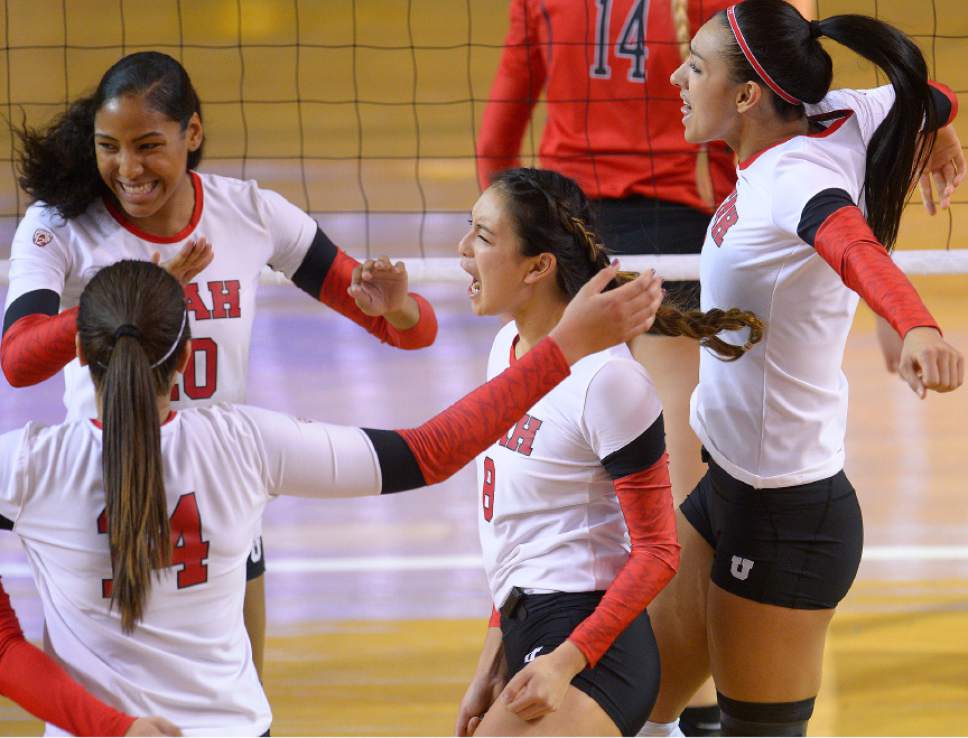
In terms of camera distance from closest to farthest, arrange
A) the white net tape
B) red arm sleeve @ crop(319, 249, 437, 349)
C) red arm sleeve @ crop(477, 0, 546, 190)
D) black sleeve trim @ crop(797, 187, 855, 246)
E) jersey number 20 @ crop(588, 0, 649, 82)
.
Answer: black sleeve trim @ crop(797, 187, 855, 246) < red arm sleeve @ crop(319, 249, 437, 349) < jersey number 20 @ crop(588, 0, 649, 82) < the white net tape < red arm sleeve @ crop(477, 0, 546, 190)

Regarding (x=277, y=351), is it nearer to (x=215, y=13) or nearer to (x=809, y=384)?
(x=809, y=384)

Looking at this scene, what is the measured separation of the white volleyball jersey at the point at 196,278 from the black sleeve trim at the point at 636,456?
0.86m

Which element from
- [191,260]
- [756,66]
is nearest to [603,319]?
[756,66]

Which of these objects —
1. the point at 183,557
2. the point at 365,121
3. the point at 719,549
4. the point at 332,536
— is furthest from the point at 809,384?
the point at 365,121

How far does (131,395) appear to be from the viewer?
1833mm

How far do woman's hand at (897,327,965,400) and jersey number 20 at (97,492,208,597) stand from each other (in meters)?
1.06

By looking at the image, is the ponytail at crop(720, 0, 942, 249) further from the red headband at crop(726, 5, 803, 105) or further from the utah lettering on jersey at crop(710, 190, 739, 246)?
the utah lettering on jersey at crop(710, 190, 739, 246)

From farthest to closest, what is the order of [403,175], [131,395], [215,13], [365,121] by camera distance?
[215,13] → [365,121] → [403,175] → [131,395]

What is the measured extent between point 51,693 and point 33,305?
93 cm

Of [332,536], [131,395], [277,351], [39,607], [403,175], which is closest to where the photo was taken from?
[131,395]

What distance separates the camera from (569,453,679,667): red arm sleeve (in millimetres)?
2260

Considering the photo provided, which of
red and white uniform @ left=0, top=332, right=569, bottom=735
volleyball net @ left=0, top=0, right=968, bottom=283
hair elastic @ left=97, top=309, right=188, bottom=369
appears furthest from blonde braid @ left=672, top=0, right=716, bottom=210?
volleyball net @ left=0, top=0, right=968, bottom=283

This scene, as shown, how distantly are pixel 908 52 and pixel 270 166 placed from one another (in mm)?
6215

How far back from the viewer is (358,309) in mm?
2969
